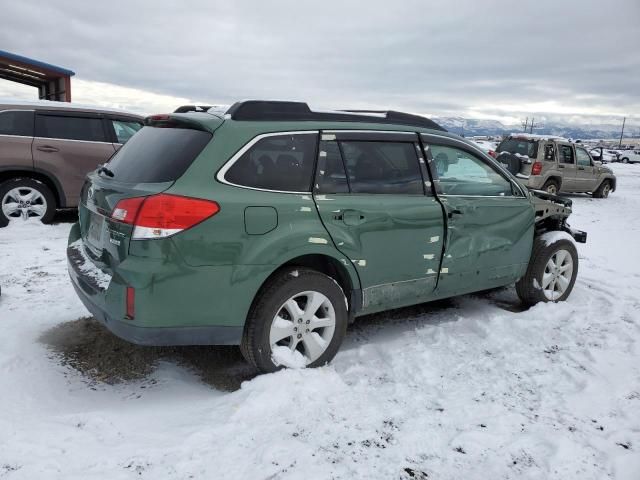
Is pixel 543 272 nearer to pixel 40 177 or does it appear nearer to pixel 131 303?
pixel 131 303

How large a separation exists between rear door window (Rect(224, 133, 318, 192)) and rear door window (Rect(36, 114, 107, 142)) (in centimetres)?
551

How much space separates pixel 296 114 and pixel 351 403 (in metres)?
1.86

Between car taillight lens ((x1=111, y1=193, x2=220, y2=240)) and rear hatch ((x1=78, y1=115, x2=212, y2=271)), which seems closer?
car taillight lens ((x1=111, y1=193, x2=220, y2=240))

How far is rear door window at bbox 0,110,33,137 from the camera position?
7125mm

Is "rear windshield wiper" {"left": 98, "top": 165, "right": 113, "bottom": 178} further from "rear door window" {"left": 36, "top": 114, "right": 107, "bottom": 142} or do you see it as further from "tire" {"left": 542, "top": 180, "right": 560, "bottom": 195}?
"tire" {"left": 542, "top": 180, "right": 560, "bottom": 195}

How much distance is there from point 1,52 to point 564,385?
1776 cm

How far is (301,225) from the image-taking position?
3160 mm

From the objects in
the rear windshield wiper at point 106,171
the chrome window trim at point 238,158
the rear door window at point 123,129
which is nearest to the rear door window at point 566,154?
the rear door window at point 123,129

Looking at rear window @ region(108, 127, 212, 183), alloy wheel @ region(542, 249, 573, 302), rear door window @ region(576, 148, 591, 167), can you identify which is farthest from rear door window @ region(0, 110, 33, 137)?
rear door window @ region(576, 148, 591, 167)

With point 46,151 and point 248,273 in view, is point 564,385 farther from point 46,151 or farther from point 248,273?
point 46,151

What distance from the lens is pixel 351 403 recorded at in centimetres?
304

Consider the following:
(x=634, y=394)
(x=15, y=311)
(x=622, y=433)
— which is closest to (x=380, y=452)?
(x=622, y=433)

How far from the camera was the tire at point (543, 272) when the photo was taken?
4848 mm

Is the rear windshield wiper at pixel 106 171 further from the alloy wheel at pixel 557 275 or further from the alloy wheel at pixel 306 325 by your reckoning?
the alloy wheel at pixel 557 275
